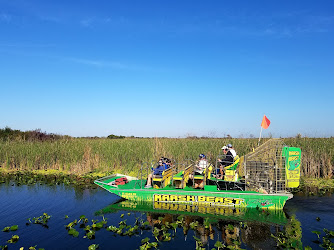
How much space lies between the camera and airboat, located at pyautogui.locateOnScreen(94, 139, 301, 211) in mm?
9328

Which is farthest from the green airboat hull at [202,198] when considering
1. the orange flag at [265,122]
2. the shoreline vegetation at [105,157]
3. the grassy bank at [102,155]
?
the grassy bank at [102,155]

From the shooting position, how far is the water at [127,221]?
7.26m

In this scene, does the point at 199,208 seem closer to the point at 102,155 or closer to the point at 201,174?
the point at 201,174

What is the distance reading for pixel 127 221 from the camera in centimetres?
883

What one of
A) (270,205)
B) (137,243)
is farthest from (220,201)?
(137,243)

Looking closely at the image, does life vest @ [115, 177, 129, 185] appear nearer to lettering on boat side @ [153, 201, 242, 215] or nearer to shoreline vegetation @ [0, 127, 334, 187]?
lettering on boat side @ [153, 201, 242, 215]

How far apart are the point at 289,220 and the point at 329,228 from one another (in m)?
1.15

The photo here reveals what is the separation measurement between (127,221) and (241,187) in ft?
15.2

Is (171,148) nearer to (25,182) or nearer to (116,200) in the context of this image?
(116,200)

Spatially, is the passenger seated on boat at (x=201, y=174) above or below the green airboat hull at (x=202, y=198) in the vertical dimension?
above

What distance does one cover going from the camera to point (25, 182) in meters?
14.6

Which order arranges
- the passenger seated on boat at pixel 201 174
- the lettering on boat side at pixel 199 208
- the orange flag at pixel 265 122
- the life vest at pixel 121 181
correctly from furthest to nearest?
the orange flag at pixel 265 122 → the life vest at pixel 121 181 → the passenger seated on boat at pixel 201 174 → the lettering on boat side at pixel 199 208

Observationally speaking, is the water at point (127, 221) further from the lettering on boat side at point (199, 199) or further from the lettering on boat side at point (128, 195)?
the lettering on boat side at point (199, 199)

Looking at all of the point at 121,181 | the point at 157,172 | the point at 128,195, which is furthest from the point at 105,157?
the point at 157,172
